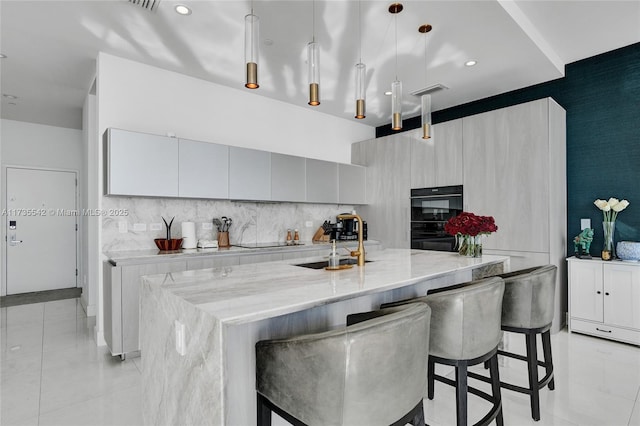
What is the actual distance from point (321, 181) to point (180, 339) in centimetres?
370

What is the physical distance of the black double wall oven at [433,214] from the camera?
4.38 meters

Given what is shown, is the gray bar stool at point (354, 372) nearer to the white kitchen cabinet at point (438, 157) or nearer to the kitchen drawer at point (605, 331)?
the kitchen drawer at point (605, 331)

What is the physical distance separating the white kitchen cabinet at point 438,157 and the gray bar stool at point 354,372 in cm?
346

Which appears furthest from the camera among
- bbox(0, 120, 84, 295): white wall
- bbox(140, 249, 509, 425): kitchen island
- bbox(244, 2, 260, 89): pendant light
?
bbox(0, 120, 84, 295): white wall

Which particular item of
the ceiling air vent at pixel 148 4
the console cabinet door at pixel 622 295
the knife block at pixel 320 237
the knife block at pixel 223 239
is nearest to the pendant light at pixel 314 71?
the ceiling air vent at pixel 148 4

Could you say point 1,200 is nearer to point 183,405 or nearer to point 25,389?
point 25,389

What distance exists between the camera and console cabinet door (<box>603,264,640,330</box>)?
3.28m

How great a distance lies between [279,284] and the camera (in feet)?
5.45

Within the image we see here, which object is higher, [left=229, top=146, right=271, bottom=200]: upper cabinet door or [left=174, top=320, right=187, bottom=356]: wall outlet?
[left=229, top=146, right=271, bottom=200]: upper cabinet door

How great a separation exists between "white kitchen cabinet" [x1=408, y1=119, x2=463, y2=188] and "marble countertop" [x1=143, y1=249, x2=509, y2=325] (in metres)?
2.19

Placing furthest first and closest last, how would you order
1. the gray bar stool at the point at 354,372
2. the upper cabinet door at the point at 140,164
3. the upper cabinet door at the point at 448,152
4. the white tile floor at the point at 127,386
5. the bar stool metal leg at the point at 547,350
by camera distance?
1. the upper cabinet door at the point at 448,152
2. the upper cabinet door at the point at 140,164
3. the bar stool metal leg at the point at 547,350
4. the white tile floor at the point at 127,386
5. the gray bar stool at the point at 354,372

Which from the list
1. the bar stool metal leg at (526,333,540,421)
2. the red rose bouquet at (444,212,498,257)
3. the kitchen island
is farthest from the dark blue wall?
the kitchen island

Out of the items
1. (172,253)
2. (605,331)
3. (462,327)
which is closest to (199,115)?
(172,253)

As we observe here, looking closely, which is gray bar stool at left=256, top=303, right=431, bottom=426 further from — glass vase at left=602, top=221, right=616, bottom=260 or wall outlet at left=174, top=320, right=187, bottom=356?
glass vase at left=602, top=221, right=616, bottom=260
